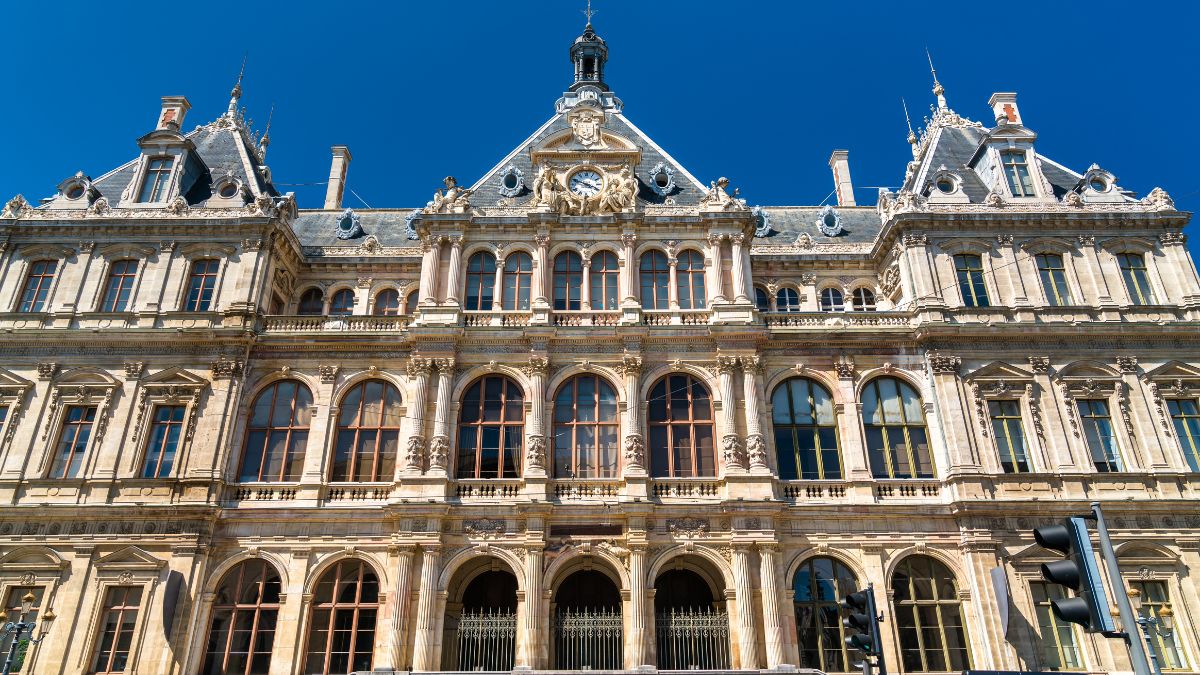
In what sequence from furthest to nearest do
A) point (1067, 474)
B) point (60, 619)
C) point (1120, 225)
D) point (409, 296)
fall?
point (409, 296)
point (1120, 225)
point (1067, 474)
point (60, 619)

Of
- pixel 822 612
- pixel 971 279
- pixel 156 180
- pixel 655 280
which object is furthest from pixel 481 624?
pixel 156 180

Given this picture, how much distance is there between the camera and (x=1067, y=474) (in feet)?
81.5

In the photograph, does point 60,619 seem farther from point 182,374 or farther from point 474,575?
point 474,575

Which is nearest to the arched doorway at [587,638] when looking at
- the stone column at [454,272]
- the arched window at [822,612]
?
the arched window at [822,612]

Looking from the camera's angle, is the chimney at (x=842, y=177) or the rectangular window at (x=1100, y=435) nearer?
the rectangular window at (x=1100, y=435)

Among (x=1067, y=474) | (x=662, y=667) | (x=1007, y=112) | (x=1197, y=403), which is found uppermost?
(x=1007, y=112)

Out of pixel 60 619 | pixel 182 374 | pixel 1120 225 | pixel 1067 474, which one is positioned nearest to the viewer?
pixel 60 619

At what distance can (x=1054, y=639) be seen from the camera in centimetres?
2302

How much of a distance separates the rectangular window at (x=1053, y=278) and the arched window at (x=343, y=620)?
24.2 m

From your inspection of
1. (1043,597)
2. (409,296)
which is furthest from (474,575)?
(1043,597)

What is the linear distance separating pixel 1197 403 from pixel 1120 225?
675 cm

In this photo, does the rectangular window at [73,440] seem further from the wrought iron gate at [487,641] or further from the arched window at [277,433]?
the wrought iron gate at [487,641]

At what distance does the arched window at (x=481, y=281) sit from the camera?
28.3 meters

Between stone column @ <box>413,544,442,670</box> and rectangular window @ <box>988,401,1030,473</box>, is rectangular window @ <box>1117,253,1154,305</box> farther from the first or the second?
stone column @ <box>413,544,442,670</box>
